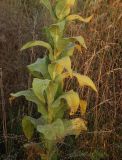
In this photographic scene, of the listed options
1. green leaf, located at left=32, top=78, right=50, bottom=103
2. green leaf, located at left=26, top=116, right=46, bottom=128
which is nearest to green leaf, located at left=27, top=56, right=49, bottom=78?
green leaf, located at left=32, top=78, right=50, bottom=103

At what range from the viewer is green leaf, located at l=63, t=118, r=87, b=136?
10.2 ft

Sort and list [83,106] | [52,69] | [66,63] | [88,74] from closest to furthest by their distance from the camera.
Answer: [66,63], [52,69], [83,106], [88,74]

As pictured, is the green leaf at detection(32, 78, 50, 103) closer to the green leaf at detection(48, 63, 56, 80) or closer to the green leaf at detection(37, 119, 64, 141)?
the green leaf at detection(48, 63, 56, 80)

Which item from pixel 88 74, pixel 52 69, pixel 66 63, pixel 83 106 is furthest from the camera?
pixel 88 74

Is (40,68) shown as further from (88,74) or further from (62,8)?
(88,74)

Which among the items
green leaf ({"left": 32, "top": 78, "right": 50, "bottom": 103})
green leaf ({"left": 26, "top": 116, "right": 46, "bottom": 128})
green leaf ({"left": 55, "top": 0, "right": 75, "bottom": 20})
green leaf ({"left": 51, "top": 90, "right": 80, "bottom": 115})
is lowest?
green leaf ({"left": 26, "top": 116, "right": 46, "bottom": 128})

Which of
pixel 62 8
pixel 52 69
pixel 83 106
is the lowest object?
pixel 83 106

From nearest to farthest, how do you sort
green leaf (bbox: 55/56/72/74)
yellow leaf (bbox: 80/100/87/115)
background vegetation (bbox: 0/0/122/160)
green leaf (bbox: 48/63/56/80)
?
green leaf (bbox: 55/56/72/74) < green leaf (bbox: 48/63/56/80) < yellow leaf (bbox: 80/100/87/115) < background vegetation (bbox: 0/0/122/160)

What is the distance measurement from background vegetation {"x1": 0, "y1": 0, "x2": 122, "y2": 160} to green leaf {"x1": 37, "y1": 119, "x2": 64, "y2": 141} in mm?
219

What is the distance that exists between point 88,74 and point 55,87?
0.64 metres

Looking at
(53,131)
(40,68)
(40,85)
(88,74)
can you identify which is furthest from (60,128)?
(88,74)

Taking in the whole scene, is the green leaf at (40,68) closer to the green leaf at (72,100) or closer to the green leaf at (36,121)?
the green leaf at (72,100)

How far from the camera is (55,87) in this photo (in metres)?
3.10

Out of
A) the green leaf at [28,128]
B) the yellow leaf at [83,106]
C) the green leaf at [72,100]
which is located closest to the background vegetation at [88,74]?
the green leaf at [28,128]
